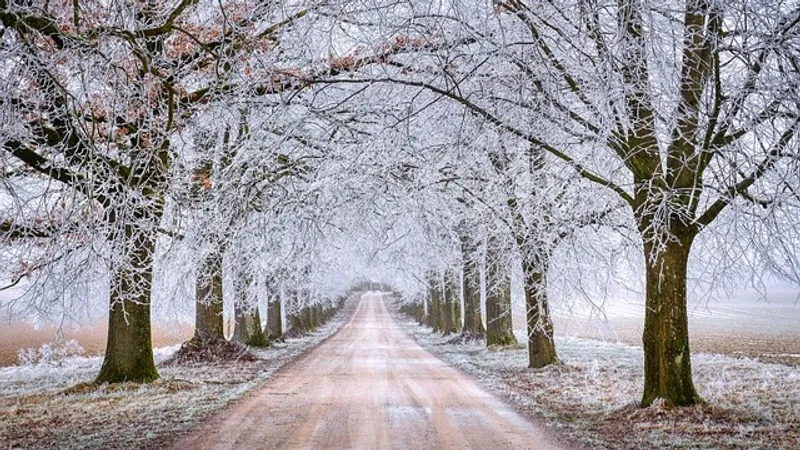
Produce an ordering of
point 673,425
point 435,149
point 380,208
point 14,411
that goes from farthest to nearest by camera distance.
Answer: point 380,208
point 435,149
point 14,411
point 673,425

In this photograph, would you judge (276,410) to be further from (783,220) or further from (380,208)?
(783,220)

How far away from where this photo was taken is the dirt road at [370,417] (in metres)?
8.01

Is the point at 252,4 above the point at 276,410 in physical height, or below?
above

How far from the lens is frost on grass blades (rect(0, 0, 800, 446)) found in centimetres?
643

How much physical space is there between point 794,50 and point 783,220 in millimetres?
3201

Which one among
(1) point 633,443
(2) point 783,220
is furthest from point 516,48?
(1) point 633,443

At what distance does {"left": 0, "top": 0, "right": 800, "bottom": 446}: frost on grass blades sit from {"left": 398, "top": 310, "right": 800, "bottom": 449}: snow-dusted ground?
0.88 ft

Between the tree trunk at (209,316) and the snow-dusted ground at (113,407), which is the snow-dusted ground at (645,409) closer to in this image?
the snow-dusted ground at (113,407)

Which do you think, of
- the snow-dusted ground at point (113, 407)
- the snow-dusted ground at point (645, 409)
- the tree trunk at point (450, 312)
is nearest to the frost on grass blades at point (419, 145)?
the snow-dusted ground at point (645, 409)

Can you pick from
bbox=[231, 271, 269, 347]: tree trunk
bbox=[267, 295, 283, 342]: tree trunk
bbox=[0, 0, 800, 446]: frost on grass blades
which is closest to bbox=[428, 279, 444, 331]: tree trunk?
bbox=[267, 295, 283, 342]: tree trunk

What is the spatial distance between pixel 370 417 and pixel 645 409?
12.7 ft

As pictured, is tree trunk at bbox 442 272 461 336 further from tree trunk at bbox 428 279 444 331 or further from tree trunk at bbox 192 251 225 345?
tree trunk at bbox 192 251 225 345

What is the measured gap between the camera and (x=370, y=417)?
9.73 m

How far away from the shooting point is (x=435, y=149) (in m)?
11.3
